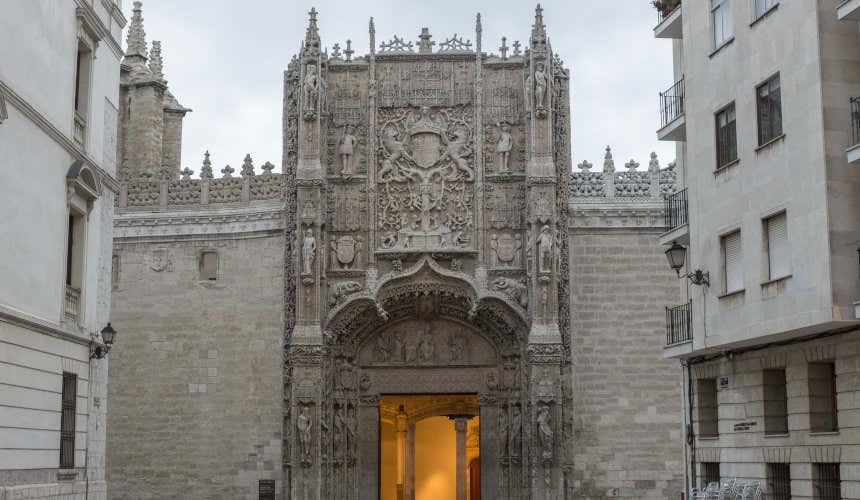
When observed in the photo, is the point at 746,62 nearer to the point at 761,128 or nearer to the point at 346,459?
the point at 761,128

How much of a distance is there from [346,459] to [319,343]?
3.12 metres

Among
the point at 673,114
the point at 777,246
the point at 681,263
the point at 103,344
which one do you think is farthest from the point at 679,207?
the point at 103,344

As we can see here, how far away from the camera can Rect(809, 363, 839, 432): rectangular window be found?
735 inches

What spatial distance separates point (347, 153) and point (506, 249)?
15.6ft

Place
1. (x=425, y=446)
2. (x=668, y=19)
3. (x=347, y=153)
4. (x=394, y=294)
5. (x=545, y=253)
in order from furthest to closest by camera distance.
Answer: (x=425, y=446) < (x=347, y=153) < (x=394, y=294) < (x=545, y=253) < (x=668, y=19)

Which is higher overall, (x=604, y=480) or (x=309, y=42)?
(x=309, y=42)

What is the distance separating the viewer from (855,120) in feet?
57.7

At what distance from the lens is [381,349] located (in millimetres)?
31906

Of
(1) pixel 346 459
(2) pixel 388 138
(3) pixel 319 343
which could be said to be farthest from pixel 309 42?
(1) pixel 346 459

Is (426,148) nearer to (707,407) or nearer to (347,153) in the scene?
(347,153)

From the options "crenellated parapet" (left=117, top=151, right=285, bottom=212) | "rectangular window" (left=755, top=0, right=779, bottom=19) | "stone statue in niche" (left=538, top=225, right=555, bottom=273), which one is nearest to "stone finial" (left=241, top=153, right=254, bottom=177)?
"crenellated parapet" (left=117, top=151, right=285, bottom=212)

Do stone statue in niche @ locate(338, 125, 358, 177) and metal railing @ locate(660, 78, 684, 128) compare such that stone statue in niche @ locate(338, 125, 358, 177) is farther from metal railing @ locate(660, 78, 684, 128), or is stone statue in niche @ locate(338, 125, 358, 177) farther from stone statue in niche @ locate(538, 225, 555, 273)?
metal railing @ locate(660, 78, 684, 128)

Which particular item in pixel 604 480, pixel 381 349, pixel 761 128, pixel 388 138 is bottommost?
pixel 604 480

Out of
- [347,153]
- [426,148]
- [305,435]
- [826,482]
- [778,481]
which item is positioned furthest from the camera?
[426,148]
